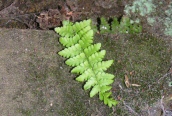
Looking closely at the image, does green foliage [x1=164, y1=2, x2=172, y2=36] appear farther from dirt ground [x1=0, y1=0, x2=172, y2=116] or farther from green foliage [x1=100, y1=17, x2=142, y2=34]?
green foliage [x1=100, y1=17, x2=142, y2=34]

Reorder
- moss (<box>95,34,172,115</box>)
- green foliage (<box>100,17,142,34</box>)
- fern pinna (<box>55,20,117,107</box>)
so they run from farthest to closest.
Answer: green foliage (<box>100,17,142,34</box>), moss (<box>95,34,172,115</box>), fern pinna (<box>55,20,117,107</box>)

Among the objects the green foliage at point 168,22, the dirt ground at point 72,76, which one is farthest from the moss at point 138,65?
the green foliage at point 168,22

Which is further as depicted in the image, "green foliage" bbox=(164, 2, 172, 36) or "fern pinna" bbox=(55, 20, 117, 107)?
"green foliage" bbox=(164, 2, 172, 36)

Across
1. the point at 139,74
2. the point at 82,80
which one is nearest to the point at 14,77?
the point at 82,80

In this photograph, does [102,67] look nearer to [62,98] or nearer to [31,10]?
[62,98]

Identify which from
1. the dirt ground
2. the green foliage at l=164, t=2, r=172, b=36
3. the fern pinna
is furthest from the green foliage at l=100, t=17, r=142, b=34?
the green foliage at l=164, t=2, r=172, b=36

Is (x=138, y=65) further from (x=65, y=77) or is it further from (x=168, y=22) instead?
(x=65, y=77)
